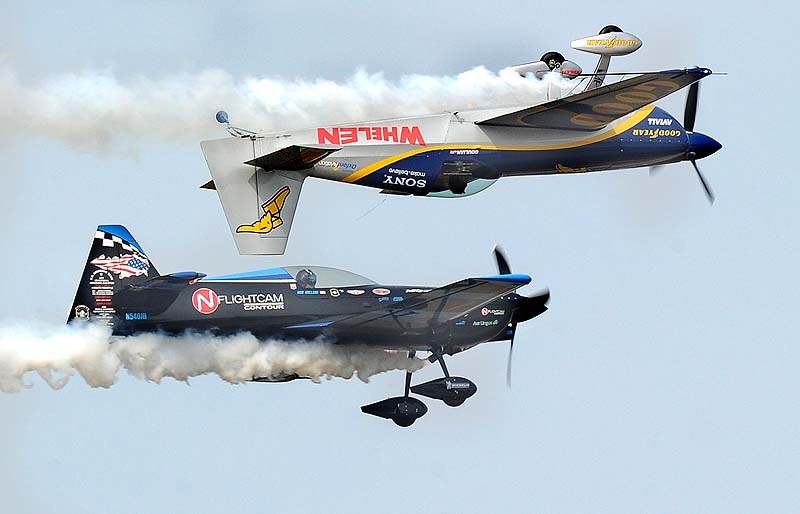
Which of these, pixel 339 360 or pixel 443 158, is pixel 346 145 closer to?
pixel 443 158

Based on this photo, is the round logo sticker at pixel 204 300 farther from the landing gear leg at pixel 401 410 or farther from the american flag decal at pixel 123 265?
the landing gear leg at pixel 401 410

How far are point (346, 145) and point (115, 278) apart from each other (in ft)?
15.4

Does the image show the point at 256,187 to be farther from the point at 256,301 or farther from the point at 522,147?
the point at 522,147

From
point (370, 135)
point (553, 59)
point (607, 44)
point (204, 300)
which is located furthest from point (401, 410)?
point (607, 44)

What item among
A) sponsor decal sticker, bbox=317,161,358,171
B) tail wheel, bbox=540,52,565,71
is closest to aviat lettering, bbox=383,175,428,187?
sponsor decal sticker, bbox=317,161,358,171

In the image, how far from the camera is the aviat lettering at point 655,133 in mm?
42250

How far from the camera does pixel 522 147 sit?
41031mm

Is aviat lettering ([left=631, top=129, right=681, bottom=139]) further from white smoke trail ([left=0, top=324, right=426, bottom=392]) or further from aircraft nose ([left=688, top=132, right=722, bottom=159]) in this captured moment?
white smoke trail ([left=0, top=324, right=426, bottom=392])

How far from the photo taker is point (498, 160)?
40.8m

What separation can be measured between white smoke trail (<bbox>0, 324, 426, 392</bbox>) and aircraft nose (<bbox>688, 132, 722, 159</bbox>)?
26.4 feet

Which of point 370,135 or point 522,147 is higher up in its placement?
point 370,135

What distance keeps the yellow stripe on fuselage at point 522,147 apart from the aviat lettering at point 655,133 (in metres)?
0.16

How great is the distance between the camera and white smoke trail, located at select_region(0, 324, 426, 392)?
129 ft

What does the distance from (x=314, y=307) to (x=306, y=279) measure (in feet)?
1.78
